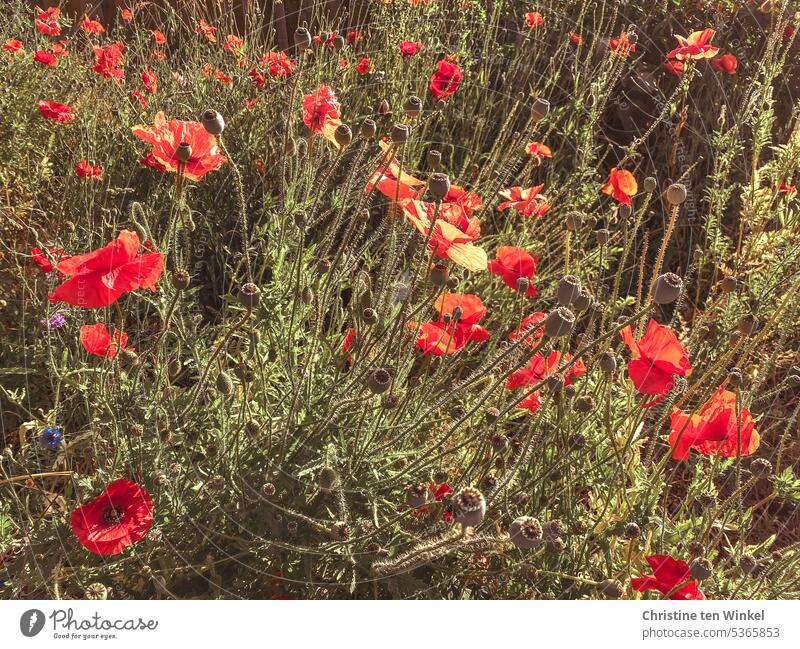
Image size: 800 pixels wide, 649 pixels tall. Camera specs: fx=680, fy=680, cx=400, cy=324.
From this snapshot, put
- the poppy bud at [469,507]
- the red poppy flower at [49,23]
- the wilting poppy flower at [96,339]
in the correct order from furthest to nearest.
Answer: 1. the red poppy flower at [49,23]
2. the wilting poppy flower at [96,339]
3. the poppy bud at [469,507]

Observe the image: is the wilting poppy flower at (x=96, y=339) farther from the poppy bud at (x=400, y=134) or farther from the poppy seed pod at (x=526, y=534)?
the poppy seed pod at (x=526, y=534)

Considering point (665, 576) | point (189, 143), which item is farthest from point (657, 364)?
point (189, 143)

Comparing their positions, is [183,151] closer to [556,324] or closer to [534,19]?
[556,324]

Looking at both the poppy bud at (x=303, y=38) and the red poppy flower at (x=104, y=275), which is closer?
the red poppy flower at (x=104, y=275)

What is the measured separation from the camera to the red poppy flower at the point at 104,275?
3.77 ft

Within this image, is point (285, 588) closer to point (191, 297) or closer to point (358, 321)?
point (358, 321)

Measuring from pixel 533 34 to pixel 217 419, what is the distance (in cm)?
279

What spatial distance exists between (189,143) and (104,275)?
534 mm

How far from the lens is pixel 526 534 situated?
3.29 feet

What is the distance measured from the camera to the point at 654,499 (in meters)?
1.61

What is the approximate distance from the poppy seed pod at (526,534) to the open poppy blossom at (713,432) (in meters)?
0.53

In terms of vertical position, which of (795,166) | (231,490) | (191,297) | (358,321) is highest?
(795,166)

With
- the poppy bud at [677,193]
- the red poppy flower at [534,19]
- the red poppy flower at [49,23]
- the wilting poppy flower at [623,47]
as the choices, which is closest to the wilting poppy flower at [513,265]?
the poppy bud at [677,193]
